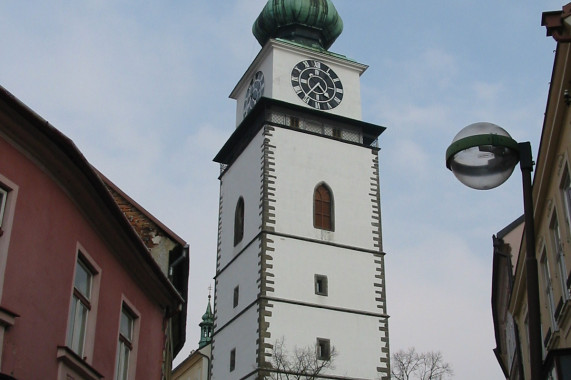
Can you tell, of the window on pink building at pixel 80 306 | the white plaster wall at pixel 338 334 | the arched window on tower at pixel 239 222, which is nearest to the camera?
the window on pink building at pixel 80 306

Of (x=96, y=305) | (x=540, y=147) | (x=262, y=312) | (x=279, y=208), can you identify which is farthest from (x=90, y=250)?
(x=279, y=208)

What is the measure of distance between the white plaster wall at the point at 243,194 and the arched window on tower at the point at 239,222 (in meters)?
0.24

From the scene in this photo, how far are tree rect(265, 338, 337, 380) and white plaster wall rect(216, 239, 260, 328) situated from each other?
2376mm

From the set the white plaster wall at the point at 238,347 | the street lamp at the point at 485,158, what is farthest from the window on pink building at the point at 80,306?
the white plaster wall at the point at 238,347

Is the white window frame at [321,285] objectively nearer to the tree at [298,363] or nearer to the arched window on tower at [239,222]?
the tree at [298,363]

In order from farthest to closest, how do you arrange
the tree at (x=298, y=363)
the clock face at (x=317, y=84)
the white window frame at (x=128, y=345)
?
the clock face at (x=317, y=84) → the tree at (x=298, y=363) → the white window frame at (x=128, y=345)

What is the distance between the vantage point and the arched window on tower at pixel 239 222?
32972 mm

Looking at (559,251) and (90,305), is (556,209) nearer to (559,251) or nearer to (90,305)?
(559,251)

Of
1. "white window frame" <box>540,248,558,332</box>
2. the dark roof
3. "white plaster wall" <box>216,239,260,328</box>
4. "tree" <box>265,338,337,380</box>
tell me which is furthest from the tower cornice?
the dark roof

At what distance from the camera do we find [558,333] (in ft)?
36.9

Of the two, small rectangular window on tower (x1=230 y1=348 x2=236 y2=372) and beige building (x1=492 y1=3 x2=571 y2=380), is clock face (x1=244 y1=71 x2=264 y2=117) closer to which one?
small rectangular window on tower (x1=230 y1=348 x2=236 y2=372)

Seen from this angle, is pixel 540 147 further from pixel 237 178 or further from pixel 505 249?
pixel 237 178

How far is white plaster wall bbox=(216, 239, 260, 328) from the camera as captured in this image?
30.4 meters

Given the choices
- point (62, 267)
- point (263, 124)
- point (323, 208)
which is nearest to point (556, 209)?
point (62, 267)
